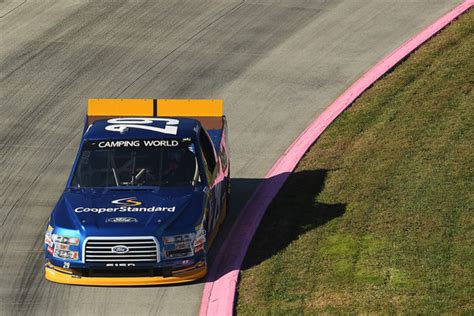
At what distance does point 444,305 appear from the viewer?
14383 mm

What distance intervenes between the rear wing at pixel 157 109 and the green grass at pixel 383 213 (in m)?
1.62

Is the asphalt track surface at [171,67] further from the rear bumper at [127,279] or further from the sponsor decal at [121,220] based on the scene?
the sponsor decal at [121,220]

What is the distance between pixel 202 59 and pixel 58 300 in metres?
10.1

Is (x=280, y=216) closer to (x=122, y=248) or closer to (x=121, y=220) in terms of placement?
(x=121, y=220)

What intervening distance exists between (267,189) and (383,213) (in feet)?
7.64

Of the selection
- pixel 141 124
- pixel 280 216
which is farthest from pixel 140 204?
pixel 280 216

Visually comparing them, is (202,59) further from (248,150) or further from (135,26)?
(248,150)

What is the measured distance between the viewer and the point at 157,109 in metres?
18.9

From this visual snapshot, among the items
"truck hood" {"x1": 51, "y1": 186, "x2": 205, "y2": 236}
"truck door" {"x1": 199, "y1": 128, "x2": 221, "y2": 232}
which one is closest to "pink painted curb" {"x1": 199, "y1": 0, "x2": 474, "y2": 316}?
"truck door" {"x1": 199, "y1": 128, "x2": 221, "y2": 232}

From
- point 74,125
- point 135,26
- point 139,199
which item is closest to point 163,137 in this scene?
point 139,199

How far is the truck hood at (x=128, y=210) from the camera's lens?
15.0 m

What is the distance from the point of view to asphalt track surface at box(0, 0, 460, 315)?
64.4ft

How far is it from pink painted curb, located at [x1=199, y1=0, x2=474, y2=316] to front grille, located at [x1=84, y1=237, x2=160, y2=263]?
958 mm

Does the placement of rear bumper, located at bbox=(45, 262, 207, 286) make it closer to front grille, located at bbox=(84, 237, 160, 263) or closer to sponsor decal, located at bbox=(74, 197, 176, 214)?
front grille, located at bbox=(84, 237, 160, 263)
